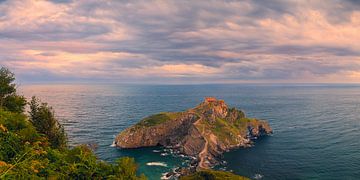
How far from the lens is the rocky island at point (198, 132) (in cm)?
13775

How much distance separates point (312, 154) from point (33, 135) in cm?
12594

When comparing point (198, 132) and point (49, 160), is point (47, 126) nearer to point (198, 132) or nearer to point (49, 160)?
point (49, 160)

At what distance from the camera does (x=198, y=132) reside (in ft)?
465

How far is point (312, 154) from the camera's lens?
131875 mm

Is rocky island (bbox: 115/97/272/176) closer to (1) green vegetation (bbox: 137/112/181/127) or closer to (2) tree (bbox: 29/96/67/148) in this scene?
(1) green vegetation (bbox: 137/112/181/127)

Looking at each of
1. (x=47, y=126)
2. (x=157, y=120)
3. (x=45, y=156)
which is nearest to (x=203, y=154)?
(x=157, y=120)

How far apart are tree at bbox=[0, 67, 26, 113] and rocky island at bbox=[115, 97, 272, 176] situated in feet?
258

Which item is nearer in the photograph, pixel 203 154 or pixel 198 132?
pixel 203 154

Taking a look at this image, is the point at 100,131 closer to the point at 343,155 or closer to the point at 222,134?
the point at 222,134

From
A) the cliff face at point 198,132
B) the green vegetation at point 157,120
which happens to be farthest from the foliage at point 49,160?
the green vegetation at point 157,120

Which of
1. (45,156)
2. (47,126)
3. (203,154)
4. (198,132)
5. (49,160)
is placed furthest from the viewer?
(198,132)

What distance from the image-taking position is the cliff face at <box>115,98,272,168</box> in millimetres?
138250

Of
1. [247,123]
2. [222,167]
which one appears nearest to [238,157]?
[222,167]

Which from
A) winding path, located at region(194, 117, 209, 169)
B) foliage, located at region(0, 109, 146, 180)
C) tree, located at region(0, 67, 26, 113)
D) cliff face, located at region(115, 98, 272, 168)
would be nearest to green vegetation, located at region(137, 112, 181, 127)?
cliff face, located at region(115, 98, 272, 168)
